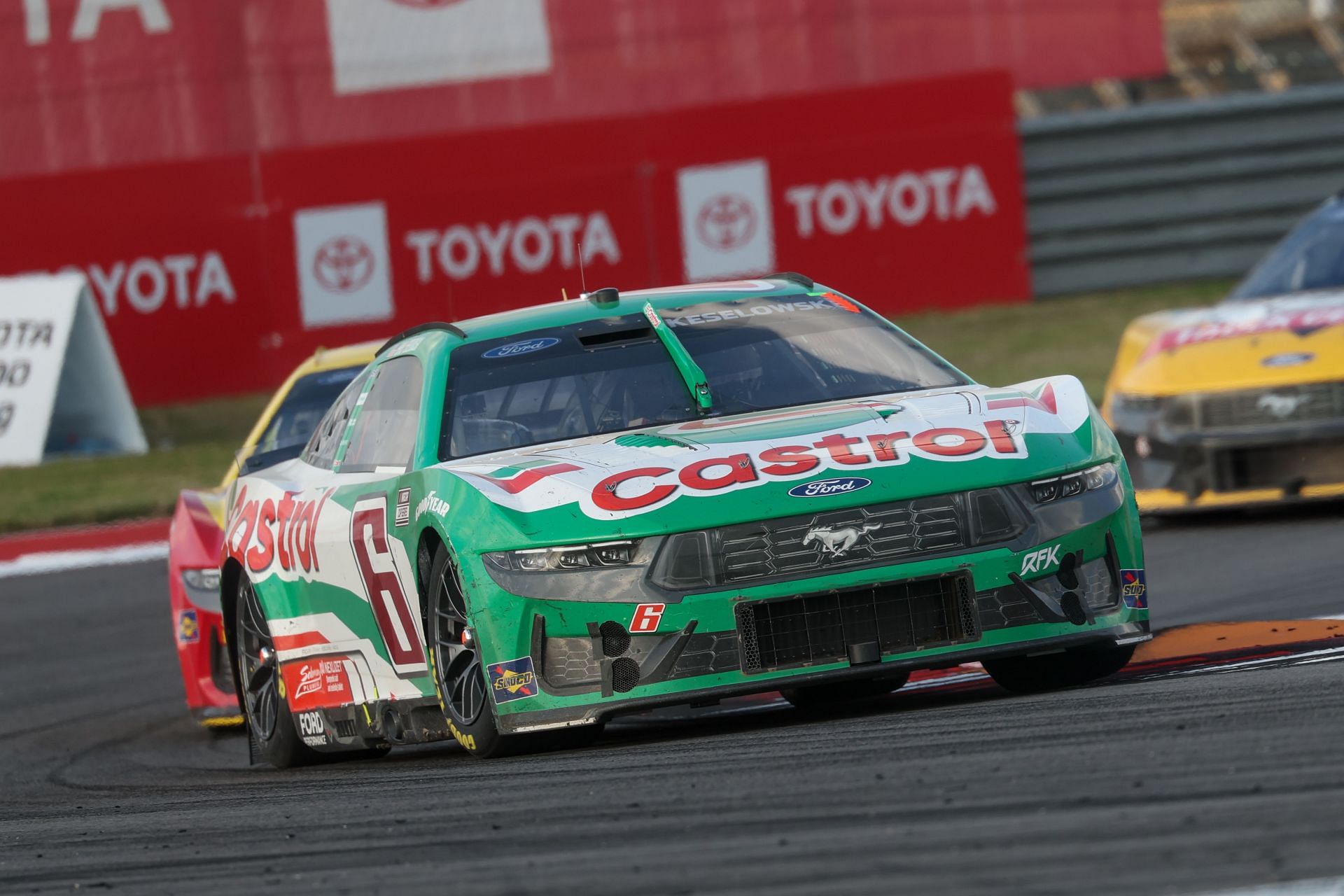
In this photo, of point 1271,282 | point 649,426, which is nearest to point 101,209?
point 1271,282

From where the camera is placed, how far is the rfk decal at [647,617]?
5727 millimetres

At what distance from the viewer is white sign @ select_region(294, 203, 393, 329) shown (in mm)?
17438

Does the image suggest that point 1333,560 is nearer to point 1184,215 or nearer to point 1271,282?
point 1271,282

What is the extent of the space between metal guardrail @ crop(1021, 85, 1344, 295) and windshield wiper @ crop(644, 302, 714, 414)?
11.5 m

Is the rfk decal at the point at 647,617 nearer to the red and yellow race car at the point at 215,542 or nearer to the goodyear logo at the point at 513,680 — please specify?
the goodyear logo at the point at 513,680

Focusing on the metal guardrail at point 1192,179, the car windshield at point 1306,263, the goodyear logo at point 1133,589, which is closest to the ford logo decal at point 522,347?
the goodyear logo at point 1133,589

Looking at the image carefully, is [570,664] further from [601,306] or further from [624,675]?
[601,306]

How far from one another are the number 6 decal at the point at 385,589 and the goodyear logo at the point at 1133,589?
5.95 ft

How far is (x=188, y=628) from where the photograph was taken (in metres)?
9.02

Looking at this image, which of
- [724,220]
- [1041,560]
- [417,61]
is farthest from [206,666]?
[417,61]

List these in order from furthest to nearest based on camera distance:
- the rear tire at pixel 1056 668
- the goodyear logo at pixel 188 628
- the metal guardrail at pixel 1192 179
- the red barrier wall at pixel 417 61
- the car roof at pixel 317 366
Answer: the red barrier wall at pixel 417 61 → the metal guardrail at pixel 1192 179 → the car roof at pixel 317 366 → the goodyear logo at pixel 188 628 → the rear tire at pixel 1056 668

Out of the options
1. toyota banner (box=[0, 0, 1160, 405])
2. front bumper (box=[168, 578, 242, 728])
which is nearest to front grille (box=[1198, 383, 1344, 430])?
front bumper (box=[168, 578, 242, 728])

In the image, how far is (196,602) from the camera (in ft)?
29.6

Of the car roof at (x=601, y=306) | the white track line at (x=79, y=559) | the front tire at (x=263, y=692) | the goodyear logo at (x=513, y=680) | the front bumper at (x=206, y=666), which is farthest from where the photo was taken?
the white track line at (x=79, y=559)
